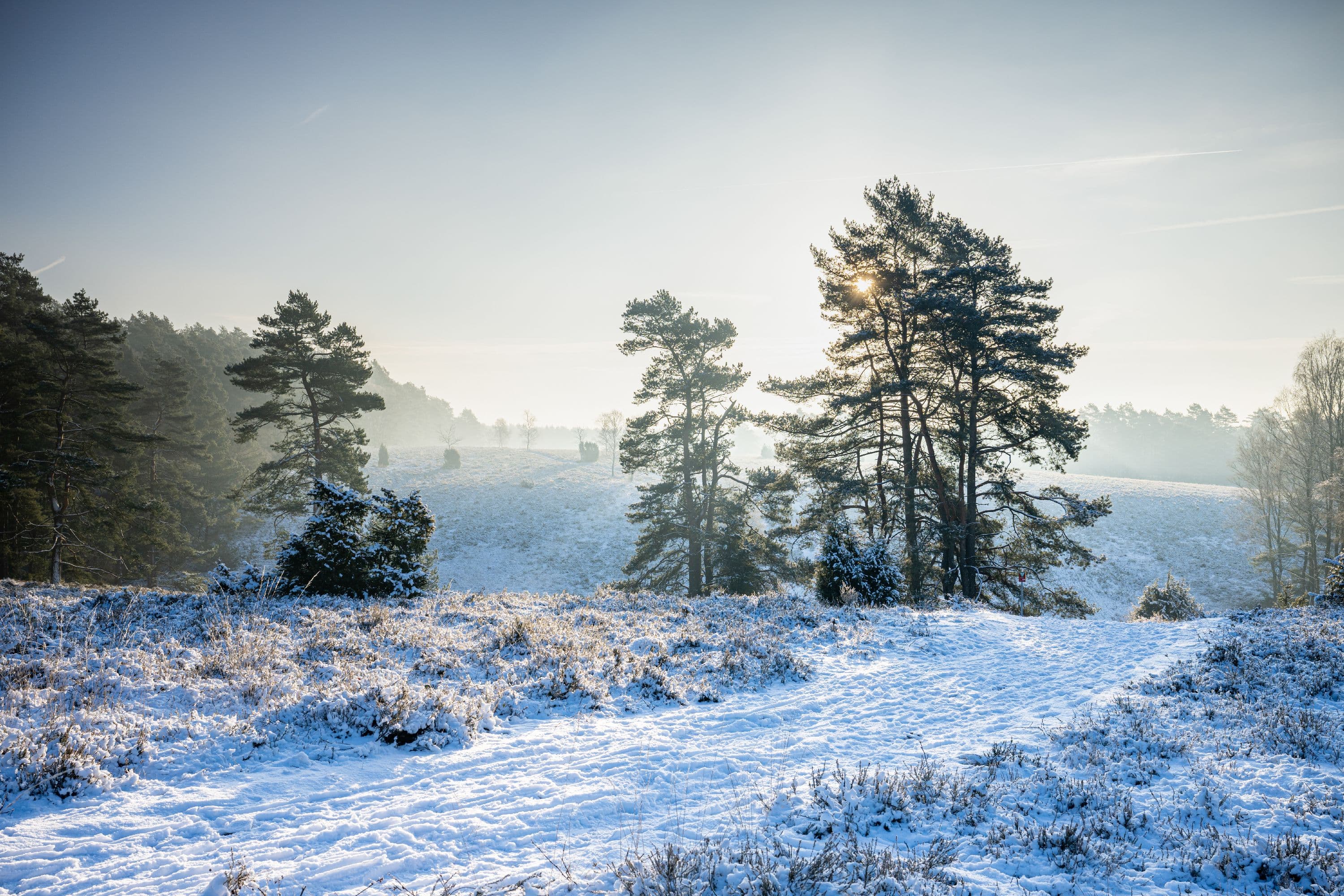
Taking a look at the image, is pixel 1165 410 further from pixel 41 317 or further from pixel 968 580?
pixel 41 317

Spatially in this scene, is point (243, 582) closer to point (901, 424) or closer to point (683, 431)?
point (683, 431)

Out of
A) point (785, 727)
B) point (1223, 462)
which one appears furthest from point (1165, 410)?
point (785, 727)

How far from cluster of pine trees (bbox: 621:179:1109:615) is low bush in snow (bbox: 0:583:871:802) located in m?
8.27

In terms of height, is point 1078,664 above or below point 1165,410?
below

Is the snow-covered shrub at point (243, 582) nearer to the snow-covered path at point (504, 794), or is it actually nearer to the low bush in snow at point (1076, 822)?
the snow-covered path at point (504, 794)

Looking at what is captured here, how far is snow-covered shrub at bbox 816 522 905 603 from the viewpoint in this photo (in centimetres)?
1677

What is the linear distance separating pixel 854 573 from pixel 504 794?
14215 mm

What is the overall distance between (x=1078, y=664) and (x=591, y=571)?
106 ft

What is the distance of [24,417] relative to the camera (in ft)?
67.9

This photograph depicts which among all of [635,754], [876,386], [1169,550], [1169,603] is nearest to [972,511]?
[876,386]

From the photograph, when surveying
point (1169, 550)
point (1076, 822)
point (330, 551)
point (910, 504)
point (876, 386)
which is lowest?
point (1169, 550)

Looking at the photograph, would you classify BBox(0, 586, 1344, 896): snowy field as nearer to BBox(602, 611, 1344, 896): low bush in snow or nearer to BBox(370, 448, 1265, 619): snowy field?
BBox(602, 611, 1344, 896): low bush in snow

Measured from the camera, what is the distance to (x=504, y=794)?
4734mm

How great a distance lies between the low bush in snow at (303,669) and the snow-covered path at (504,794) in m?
0.44
